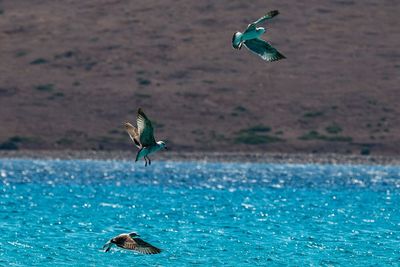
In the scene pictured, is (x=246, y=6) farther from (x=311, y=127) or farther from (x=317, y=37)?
(x=311, y=127)

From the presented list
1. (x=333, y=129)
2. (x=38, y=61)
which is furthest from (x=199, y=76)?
(x=38, y=61)

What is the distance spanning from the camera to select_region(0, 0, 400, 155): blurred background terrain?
126250mm

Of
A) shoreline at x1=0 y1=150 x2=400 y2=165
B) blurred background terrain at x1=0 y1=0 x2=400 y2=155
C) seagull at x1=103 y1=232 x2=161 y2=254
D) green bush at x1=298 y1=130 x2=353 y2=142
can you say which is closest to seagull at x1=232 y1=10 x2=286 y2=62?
seagull at x1=103 y1=232 x2=161 y2=254

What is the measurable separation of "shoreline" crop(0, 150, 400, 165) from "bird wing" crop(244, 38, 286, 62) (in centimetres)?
8713

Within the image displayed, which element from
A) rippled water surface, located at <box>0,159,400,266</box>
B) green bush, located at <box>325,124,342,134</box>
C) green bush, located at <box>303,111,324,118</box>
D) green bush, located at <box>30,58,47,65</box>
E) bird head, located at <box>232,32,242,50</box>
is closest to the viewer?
bird head, located at <box>232,32,242,50</box>

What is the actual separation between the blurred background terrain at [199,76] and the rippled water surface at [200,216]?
28.9 metres

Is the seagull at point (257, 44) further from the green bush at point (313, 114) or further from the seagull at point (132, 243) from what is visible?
the green bush at point (313, 114)

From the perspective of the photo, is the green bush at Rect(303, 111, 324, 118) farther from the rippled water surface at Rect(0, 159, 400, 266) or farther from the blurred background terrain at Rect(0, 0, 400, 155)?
the rippled water surface at Rect(0, 159, 400, 266)

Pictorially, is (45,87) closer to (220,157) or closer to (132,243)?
(220,157)

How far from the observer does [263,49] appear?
90.8 ft

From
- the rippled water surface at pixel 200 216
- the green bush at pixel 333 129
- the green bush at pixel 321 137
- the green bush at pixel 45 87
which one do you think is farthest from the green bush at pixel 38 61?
the rippled water surface at pixel 200 216

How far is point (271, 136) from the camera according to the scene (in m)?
128

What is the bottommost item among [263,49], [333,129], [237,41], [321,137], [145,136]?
[145,136]

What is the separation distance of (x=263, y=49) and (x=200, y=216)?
25664mm
